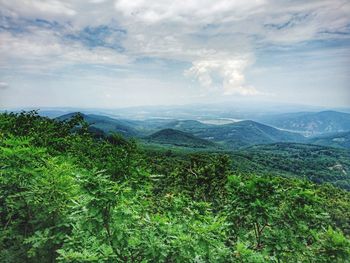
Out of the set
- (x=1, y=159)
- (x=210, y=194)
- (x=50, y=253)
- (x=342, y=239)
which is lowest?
(x=210, y=194)

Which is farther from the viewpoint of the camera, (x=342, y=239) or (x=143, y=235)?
(x=143, y=235)

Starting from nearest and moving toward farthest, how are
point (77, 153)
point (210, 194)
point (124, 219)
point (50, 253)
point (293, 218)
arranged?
point (124, 219) → point (293, 218) → point (50, 253) → point (77, 153) → point (210, 194)

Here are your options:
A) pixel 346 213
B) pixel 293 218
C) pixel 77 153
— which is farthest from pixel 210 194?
pixel 346 213

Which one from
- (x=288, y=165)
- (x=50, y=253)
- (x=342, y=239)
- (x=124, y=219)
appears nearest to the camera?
(x=342, y=239)

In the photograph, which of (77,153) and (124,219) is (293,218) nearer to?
(124,219)

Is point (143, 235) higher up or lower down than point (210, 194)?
higher up

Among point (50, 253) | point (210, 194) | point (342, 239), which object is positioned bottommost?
point (210, 194)

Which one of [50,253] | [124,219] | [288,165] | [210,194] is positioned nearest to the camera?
[124,219]

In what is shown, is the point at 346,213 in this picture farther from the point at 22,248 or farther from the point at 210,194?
the point at 22,248

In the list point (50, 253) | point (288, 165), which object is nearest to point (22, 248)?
point (50, 253)
